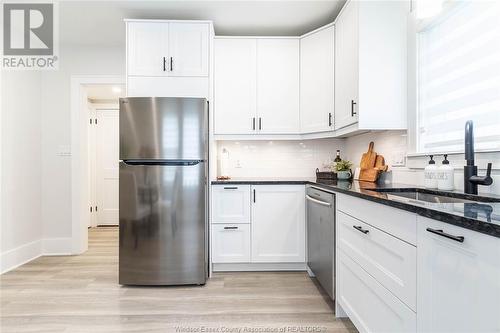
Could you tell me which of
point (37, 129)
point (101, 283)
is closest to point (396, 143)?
point (101, 283)

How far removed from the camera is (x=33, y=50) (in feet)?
10.9

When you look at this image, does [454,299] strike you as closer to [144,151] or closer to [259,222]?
[259,222]

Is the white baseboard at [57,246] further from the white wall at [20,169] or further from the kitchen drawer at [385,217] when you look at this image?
the kitchen drawer at [385,217]

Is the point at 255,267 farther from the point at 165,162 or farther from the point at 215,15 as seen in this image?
the point at 215,15

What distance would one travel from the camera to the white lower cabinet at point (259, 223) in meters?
2.79

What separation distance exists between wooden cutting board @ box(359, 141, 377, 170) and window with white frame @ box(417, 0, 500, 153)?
1.59ft

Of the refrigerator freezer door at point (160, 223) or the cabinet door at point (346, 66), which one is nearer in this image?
the cabinet door at point (346, 66)

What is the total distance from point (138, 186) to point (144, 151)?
0.30 metres

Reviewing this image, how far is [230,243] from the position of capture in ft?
9.23

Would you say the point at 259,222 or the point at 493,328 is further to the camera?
the point at 259,222

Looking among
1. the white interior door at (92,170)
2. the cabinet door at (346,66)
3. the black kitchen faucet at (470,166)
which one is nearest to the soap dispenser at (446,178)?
the black kitchen faucet at (470,166)

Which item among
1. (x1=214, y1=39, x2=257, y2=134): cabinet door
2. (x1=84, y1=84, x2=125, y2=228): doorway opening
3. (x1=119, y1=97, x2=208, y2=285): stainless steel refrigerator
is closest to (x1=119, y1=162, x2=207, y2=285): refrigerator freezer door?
(x1=119, y1=97, x2=208, y2=285): stainless steel refrigerator

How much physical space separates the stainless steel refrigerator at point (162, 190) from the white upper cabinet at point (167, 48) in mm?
445

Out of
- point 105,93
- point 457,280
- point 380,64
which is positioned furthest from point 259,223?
point 105,93
